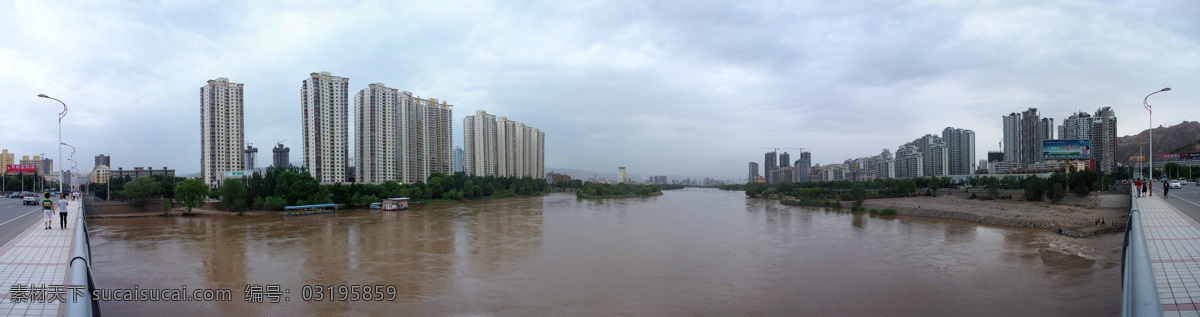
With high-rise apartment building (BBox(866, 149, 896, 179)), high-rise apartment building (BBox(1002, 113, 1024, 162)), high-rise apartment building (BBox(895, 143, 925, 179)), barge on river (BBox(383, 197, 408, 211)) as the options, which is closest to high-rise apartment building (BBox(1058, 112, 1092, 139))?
high-rise apartment building (BBox(1002, 113, 1024, 162))

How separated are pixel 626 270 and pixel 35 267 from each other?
23.1 ft

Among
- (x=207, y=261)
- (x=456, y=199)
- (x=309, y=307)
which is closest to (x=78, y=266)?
(x=309, y=307)

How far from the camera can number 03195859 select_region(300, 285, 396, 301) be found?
256 inches

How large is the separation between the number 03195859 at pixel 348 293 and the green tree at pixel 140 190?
19.1 m

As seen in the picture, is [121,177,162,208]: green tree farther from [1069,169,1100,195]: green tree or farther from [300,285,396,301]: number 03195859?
[1069,169,1100,195]: green tree

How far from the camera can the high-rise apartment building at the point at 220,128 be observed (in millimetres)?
25891

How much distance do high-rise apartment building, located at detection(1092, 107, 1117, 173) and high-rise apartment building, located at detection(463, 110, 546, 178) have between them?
48.0 m

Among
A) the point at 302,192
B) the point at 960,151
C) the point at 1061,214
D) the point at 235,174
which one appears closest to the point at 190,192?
the point at 302,192

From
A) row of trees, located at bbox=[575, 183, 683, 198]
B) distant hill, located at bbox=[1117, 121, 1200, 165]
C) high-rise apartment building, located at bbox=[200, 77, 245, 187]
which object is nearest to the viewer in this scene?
high-rise apartment building, located at bbox=[200, 77, 245, 187]

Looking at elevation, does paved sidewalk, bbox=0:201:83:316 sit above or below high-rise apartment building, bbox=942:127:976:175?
below

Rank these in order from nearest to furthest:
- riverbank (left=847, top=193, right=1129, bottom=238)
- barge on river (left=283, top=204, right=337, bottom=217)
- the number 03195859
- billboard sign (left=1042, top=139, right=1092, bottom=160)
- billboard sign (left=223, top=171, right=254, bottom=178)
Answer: the number 03195859 → riverbank (left=847, top=193, right=1129, bottom=238) → barge on river (left=283, top=204, right=337, bottom=217) → billboard sign (left=1042, top=139, right=1092, bottom=160) → billboard sign (left=223, top=171, right=254, bottom=178)

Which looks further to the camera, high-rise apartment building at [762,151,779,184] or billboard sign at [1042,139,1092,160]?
high-rise apartment building at [762,151,779,184]

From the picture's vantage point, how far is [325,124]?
28.2 m

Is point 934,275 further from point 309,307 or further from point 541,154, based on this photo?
point 541,154
